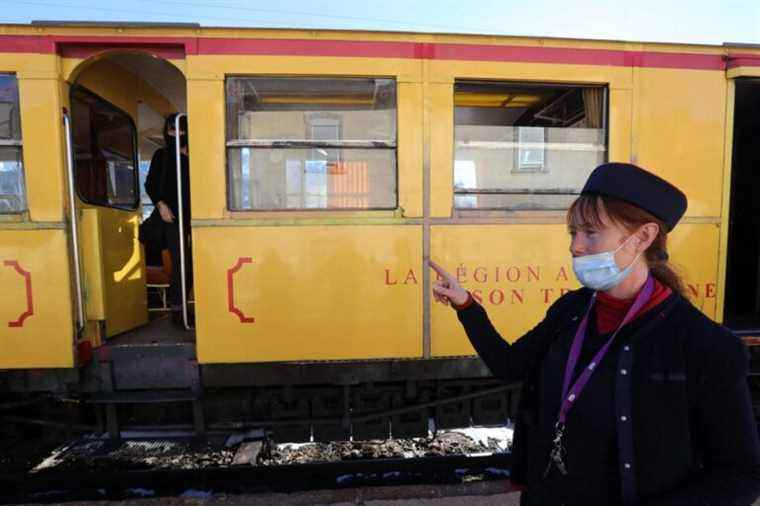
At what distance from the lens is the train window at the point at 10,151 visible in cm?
282

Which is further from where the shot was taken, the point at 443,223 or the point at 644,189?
the point at 443,223

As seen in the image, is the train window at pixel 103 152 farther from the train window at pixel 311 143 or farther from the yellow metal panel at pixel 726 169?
the yellow metal panel at pixel 726 169

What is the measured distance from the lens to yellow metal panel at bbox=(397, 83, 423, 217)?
296 cm

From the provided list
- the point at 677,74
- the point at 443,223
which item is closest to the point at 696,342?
the point at 443,223

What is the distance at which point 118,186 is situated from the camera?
398 centimetres

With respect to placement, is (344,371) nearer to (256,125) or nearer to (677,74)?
(256,125)

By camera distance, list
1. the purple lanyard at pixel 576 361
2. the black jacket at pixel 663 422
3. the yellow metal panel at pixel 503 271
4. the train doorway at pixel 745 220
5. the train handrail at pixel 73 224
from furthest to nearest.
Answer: the train doorway at pixel 745 220, the yellow metal panel at pixel 503 271, the train handrail at pixel 73 224, the purple lanyard at pixel 576 361, the black jacket at pixel 663 422

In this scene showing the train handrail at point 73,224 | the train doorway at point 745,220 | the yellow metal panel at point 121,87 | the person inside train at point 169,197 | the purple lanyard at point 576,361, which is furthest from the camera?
the train doorway at point 745,220

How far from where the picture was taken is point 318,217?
2986 millimetres

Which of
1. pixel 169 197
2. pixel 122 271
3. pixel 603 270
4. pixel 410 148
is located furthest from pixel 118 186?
pixel 603 270

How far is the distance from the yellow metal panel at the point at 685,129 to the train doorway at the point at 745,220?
191cm

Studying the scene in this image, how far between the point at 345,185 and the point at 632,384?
218 cm

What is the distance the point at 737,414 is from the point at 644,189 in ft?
1.95

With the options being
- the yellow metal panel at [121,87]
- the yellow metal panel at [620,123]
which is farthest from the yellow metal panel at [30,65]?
the yellow metal panel at [620,123]
